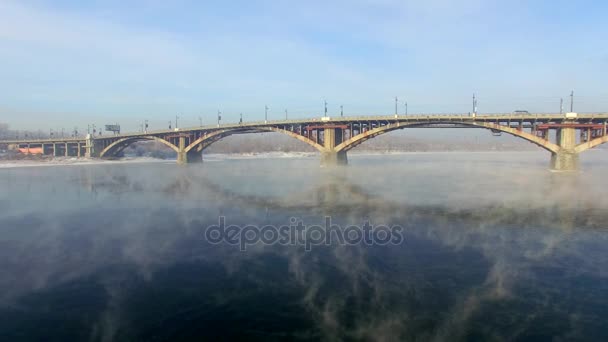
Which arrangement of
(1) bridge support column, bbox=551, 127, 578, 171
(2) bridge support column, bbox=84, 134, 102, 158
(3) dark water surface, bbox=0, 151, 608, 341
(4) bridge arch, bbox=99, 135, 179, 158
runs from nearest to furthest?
1. (3) dark water surface, bbox=0, 151, 608, 341
2. (1) bridge support column, bbox=551, 127, 578, 171
3. (4) bridge arch, bbox=99, 135, 179, 158
4. (2) bridge support column, bbox=84, 134, 102, 158

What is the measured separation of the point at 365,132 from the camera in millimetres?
59094

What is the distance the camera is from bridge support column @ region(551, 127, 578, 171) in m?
47.7

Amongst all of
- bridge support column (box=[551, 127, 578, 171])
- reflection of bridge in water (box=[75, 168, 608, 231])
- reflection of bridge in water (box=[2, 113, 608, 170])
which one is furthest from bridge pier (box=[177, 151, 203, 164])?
bridge support column (box=[551, 127, 578, 171])

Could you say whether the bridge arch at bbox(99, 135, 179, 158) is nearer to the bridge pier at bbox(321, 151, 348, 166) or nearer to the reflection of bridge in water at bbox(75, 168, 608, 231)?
the bridge pier at bbox(321, 151, 348, 166)

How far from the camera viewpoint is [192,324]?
26.6 feet

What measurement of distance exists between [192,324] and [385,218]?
13.1 metres

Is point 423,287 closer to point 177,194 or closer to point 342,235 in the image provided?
point 342,235

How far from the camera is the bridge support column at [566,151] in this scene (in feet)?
157

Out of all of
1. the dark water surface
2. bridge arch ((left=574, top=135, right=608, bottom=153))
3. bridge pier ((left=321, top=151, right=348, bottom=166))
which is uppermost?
bridge arch ((left=574, top=135, right=608, bottom=153))

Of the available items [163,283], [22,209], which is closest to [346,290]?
[163,283]

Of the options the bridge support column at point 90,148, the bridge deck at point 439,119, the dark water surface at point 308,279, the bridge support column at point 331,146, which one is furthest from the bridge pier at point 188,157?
the dark water surface at point 308,279

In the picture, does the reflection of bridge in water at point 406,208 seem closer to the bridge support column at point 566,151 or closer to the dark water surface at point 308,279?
the dark water surface at point 308,279

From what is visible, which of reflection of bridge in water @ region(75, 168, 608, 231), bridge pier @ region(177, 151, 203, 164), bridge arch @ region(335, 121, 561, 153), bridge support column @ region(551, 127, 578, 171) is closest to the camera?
reflection of bridge in water @ region(75, 168, 608, 231)

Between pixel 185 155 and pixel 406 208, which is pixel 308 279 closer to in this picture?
pixel 406 208
